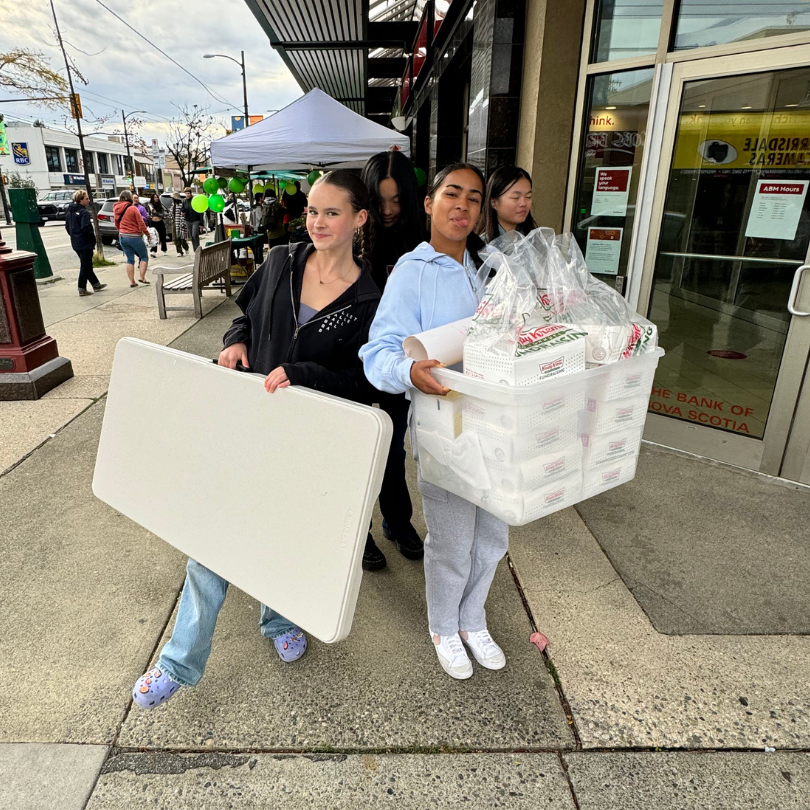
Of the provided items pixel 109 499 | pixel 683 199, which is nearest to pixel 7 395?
pixel 109 499

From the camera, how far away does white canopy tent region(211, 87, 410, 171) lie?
7.80 metres

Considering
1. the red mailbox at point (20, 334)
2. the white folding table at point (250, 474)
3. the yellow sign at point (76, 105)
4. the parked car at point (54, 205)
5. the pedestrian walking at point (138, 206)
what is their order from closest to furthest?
the white folding table at point (250, 474)
the red mailbox at point (20, 334)
the pedestrian walking at point (138, 206)
the yellow sign at point (76, 105)
the parked car at point (54, 205)

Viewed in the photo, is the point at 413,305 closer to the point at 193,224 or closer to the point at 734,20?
the point at 734,20

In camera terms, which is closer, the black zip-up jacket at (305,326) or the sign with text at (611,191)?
the black zip-up jacket at (305,326)

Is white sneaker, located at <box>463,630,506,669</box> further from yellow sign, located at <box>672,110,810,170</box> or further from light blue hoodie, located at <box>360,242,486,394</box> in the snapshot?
yellow sign, located at <box>672,110,810,170</box>

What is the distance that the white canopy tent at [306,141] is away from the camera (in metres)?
7.80

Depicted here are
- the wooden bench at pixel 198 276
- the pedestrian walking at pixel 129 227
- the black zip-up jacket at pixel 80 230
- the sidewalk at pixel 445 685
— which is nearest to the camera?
the sidewalk at pixel 445 685

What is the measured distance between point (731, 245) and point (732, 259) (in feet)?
0.29

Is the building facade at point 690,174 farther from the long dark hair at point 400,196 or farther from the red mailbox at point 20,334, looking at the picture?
the red mailbox at point 20,334

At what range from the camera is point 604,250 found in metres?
4.36

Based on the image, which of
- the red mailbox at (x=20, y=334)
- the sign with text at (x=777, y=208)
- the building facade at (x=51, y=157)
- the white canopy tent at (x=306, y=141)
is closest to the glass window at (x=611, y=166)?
the sign with text at (x=777, y=208)

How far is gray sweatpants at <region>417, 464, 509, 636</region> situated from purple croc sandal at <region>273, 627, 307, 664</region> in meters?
0.51

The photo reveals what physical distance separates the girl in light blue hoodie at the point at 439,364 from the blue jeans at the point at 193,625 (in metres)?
0.76

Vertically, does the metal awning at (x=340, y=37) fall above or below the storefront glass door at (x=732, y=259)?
above
